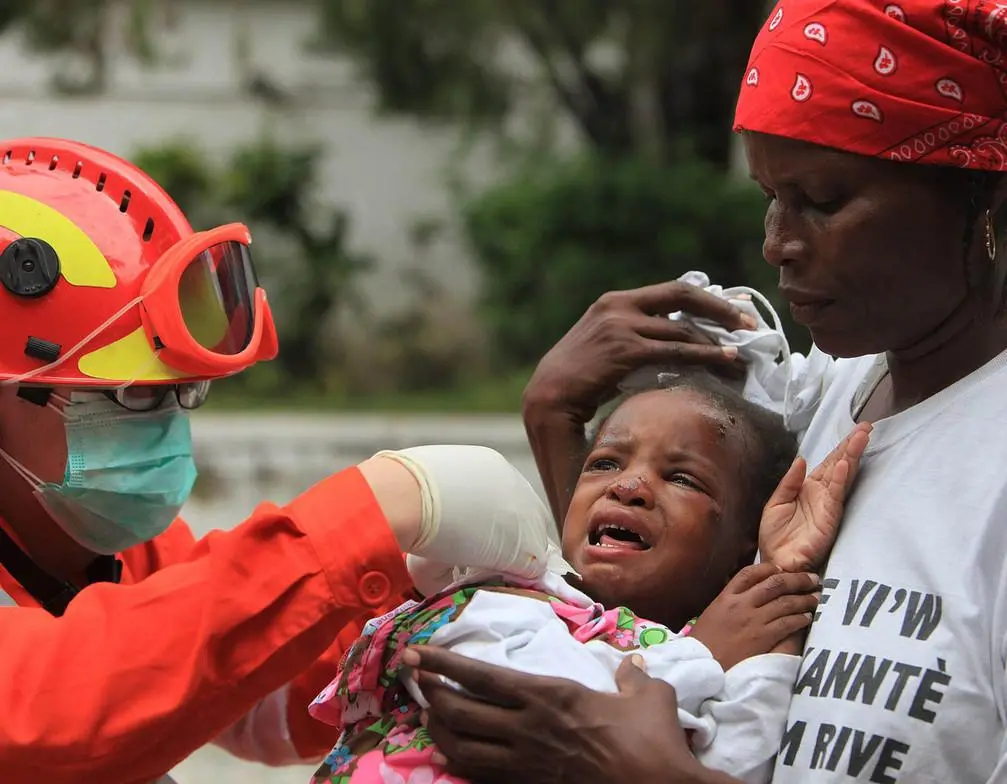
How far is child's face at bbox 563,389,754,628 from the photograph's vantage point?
2732mm

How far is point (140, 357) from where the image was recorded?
2.96 meters

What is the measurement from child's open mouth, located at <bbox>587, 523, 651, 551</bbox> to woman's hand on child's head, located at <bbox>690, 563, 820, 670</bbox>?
275mm

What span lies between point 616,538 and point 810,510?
1.43ft

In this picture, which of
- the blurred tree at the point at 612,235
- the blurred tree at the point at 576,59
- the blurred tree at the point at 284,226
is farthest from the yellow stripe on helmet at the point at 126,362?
the blurred tree at the point at 284,226

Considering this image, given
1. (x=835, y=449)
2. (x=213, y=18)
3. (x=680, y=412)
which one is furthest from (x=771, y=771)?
(x=213, y=18)

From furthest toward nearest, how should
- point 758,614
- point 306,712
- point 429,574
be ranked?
point 306,712
point 429,574
point 758,614

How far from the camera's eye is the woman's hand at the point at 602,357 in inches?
119

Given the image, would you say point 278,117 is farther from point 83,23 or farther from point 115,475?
point 115,475

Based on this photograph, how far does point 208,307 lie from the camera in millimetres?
3123

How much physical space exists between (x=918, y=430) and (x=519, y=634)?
2.41 ft

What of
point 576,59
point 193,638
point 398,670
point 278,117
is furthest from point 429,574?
point 278,117

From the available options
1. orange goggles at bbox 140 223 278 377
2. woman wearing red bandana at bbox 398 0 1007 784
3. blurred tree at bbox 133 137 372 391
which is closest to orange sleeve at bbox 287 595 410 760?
orange goggles at bbox 140 223 278 377

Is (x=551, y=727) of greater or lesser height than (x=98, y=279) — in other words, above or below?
below

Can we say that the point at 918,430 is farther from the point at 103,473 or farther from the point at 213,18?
the point at 213,18
